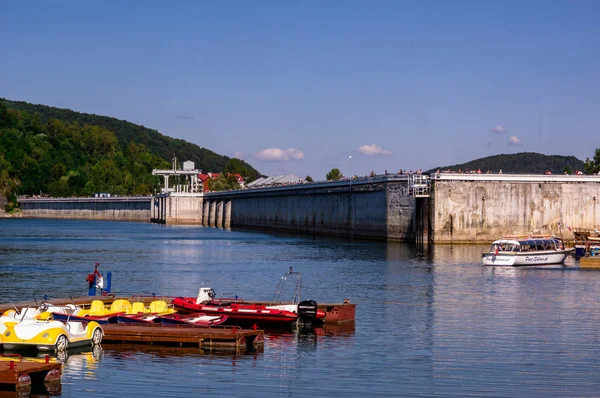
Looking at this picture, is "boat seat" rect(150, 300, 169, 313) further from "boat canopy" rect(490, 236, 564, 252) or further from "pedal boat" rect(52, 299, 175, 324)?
"boat canopy" rect(490, 236, 564, 252)

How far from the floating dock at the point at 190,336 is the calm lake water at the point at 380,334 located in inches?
26.2

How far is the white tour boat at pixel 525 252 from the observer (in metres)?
80.7

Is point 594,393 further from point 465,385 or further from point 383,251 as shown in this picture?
point 383,251

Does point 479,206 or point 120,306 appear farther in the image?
point 479,206

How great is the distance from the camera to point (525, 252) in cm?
8219

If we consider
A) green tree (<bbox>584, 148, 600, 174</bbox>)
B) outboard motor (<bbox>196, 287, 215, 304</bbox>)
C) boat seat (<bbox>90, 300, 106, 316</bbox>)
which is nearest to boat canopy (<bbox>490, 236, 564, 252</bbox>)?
outboard motor (<bbox>196, 287, 215, 304</bbox>)

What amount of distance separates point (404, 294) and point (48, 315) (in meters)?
27.0

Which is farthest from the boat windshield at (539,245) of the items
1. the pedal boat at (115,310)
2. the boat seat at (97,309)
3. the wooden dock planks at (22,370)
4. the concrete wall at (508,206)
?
the wooden dock planks at (22,370)

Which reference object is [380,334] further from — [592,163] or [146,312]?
[592,163]

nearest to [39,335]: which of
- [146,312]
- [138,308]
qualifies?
[146,312]

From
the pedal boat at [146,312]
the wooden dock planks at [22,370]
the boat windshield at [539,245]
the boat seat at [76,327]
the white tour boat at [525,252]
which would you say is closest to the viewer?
the wooden dock planks at [22,370]

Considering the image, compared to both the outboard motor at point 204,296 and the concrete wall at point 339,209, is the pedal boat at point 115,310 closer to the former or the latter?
the outboard motor at point 204,296

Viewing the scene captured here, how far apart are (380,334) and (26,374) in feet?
58.8

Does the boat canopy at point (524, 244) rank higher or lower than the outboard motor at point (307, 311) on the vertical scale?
higher
